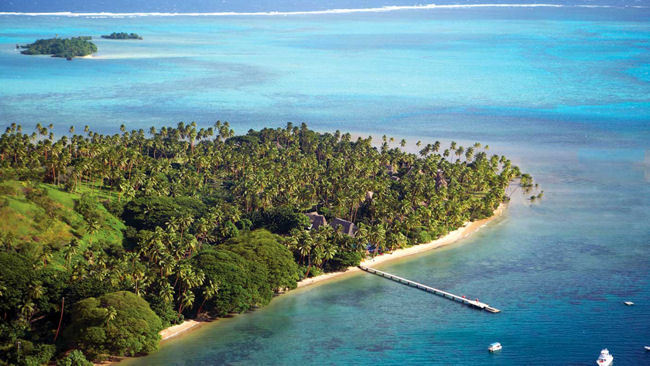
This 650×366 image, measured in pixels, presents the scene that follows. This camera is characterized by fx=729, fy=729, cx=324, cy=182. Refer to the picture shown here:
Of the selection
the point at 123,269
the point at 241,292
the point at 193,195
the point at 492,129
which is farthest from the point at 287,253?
the point at 492,129

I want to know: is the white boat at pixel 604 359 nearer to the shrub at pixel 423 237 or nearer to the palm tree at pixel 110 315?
the shrub at pixel 423 237

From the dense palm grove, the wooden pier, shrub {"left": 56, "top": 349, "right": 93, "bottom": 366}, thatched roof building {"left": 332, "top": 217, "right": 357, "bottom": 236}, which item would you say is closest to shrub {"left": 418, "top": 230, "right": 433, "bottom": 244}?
the dense palm grove

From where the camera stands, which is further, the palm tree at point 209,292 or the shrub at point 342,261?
the shrub at point 342,261

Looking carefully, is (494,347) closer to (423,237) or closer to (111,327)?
(423,237)

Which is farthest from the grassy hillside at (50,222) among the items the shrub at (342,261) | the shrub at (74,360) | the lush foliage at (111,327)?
the shrub at (342,261)

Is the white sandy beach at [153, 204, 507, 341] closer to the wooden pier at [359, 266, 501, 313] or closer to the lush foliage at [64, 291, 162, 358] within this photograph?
the wooden pier at [359, 266, 501, 313]

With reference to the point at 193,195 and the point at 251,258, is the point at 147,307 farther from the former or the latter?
the point at 193,195
